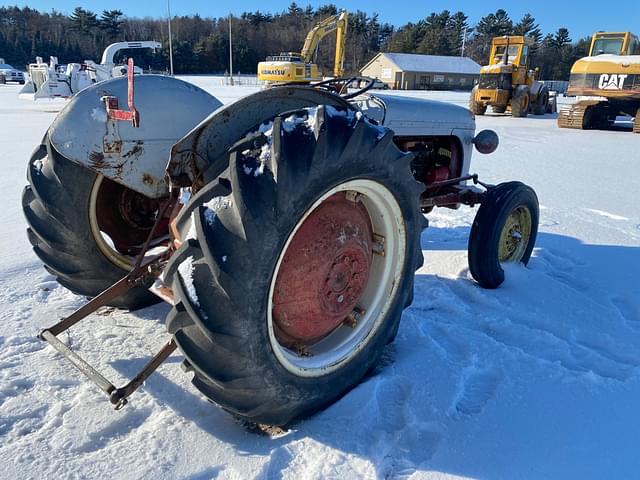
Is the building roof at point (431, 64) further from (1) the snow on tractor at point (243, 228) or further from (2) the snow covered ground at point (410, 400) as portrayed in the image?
(1) the snow on tractor at point (243, 228)

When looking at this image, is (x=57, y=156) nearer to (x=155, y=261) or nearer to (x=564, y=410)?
(x=155, y=261)

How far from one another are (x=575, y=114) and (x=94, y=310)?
16.7m

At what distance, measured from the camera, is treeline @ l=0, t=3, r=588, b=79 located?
214 ft

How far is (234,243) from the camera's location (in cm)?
157

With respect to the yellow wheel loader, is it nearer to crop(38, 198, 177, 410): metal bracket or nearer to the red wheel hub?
the red wheel hub

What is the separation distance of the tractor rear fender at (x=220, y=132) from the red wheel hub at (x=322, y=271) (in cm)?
47

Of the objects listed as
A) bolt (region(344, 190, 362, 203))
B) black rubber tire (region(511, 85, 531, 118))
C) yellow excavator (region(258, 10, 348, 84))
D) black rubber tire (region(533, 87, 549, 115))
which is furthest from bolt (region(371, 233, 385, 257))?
black rubber tire (region(533, 87, 549, 115))

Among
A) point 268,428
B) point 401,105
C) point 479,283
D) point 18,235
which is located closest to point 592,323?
point 479,283

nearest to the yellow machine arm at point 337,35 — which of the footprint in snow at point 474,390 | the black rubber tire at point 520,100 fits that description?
the black rubber tire at point 520,100

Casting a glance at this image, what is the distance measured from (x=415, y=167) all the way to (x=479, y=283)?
102 centimetres

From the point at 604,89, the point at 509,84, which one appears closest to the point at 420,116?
the point at 604,89

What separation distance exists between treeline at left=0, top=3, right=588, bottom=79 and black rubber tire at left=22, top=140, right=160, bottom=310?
59.3 meters

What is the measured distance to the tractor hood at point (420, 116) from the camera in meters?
3.28

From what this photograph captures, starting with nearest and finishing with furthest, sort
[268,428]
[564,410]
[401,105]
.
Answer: [268,428] → [564,410] → [401,105]
